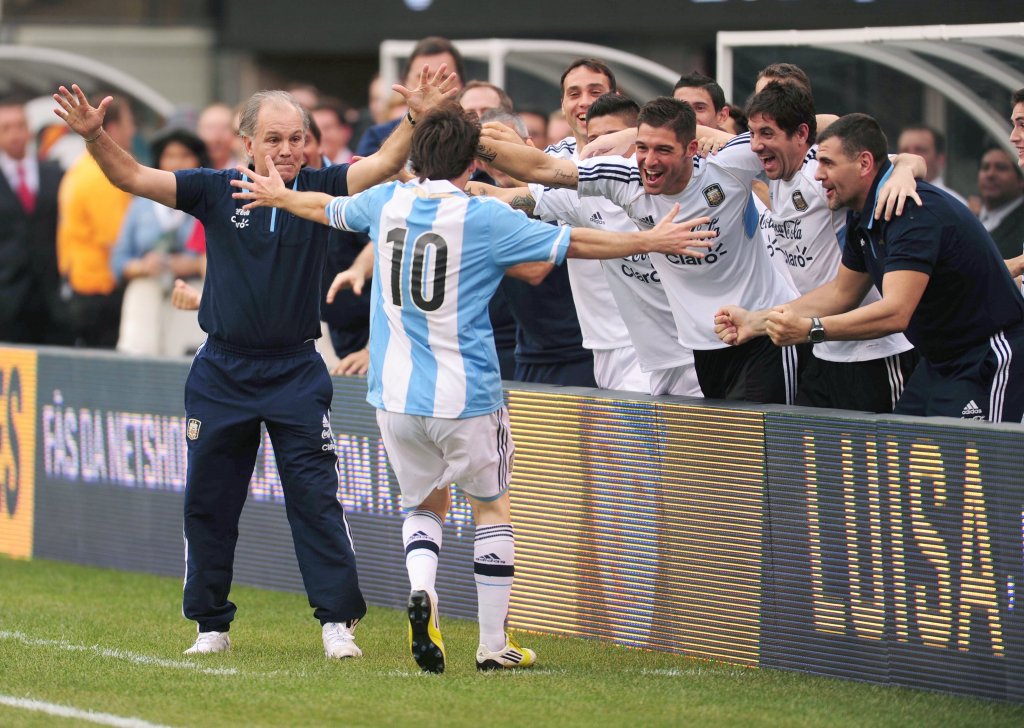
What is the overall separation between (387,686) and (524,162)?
2267mm

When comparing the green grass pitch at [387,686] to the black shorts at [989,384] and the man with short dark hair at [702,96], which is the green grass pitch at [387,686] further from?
the man with short dark hair at [702,96]

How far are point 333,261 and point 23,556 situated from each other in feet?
8.95

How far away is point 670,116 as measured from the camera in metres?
7.41

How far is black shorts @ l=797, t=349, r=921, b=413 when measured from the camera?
807 cm

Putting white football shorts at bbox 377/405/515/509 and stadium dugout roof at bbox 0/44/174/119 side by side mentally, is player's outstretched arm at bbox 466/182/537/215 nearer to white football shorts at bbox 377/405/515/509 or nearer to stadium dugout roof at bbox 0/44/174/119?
white football shorts at bbox 377/405/515/509

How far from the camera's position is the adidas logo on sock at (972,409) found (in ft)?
23.7

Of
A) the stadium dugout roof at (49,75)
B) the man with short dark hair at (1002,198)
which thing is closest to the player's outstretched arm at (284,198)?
the man with short dark hair at (1002,198)

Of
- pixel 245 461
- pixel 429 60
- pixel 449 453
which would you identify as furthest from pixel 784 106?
pixel 429 60

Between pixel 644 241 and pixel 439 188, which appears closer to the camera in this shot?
pixel 644 241

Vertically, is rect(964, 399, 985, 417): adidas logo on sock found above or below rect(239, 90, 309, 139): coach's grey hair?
below

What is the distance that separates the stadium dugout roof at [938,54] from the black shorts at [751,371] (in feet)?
8.60

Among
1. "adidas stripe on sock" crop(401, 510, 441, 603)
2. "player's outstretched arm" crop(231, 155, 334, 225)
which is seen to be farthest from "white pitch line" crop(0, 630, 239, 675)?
"player's outstretched arm" crop(231, 155, 334, 225)

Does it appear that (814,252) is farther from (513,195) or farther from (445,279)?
(445,279)

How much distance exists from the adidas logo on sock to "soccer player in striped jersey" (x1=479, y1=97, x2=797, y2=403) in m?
1.03
